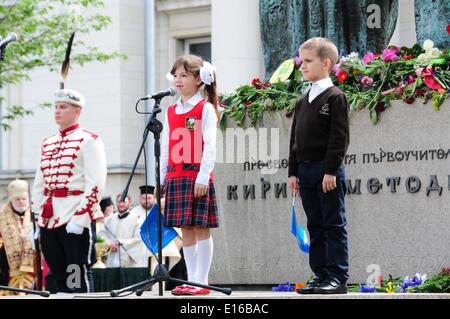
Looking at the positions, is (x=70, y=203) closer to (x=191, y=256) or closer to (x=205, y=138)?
(x=191, y=256)

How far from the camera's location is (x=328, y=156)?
32.2ft

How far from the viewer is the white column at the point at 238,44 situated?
22469mm

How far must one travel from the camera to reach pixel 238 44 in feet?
74.3

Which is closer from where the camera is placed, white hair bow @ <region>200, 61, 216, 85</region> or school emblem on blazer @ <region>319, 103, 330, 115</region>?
school emblem on blazer @ <region>319, 103, 330, 115</region>

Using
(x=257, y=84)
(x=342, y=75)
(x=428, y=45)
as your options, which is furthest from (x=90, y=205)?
(x=428, y=45)

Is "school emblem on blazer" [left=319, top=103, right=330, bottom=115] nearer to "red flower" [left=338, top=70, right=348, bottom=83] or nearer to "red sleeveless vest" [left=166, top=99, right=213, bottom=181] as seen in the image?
"red sleeveless vest" [left=166, top=99, right=213, bottom=181]

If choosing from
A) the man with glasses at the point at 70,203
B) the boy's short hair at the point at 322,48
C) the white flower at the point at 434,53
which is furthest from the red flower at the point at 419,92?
the man with glasses at the point at 70,203

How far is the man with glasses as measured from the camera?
38.9 ft

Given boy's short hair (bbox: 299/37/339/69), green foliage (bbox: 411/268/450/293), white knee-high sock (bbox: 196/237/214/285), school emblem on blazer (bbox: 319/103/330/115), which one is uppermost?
boy's short hair (bbox: 299/37/339/69)

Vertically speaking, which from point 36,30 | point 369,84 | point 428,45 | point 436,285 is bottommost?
point 436,285

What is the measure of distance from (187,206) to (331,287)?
4.74 ft

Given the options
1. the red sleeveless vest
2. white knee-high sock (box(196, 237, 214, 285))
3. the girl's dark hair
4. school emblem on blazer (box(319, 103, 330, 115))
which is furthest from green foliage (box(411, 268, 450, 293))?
the girl's dark hair
